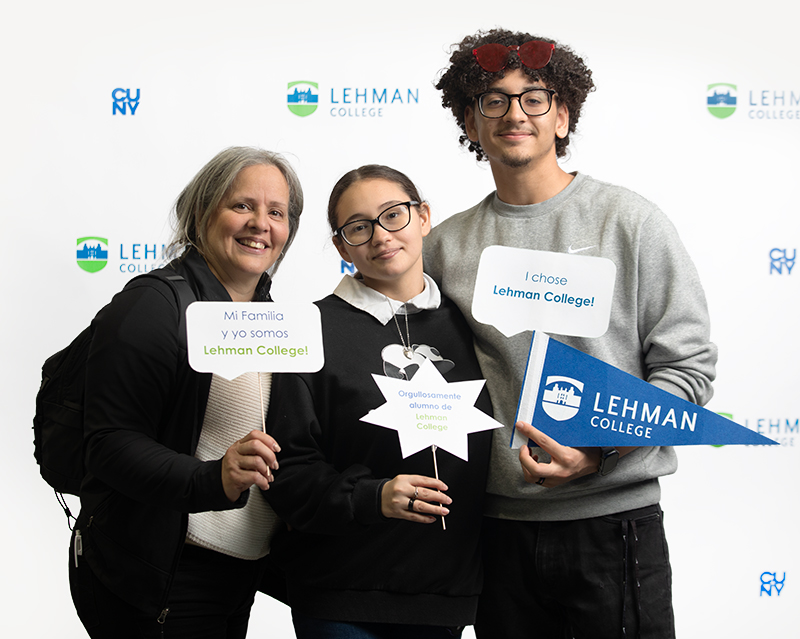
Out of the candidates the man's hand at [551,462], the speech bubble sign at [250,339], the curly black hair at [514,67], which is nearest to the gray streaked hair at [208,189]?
the speech bubble sign at [250,339]

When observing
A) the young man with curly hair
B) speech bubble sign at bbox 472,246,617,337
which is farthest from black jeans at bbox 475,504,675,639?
speech bubble sign at bbox 472,246,617,337

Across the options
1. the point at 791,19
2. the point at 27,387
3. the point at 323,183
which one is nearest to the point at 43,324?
the point at 27,387

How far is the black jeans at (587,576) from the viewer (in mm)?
1247

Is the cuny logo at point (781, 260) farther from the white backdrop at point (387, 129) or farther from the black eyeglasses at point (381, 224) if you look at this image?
the black eyeglasses at point (381, 224)

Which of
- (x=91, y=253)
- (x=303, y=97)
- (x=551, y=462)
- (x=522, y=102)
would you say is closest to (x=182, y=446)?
(x=551, y=462)

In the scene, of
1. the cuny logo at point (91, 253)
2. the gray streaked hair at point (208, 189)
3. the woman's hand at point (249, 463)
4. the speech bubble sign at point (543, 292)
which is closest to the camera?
the woman's hand at point (249, 463)

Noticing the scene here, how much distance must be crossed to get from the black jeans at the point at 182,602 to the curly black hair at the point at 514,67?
104 centimetres

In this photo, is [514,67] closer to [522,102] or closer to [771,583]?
[522,102]

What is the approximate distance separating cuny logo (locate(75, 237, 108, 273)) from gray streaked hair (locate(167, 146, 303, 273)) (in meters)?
1.29

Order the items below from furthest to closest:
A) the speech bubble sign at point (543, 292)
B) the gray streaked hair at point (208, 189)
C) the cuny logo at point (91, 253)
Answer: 1. the cuny logo at point (91, 253)
2. the gray streaked hair at point (208, 189)
3. the speech bubble sign at point (543, 292)

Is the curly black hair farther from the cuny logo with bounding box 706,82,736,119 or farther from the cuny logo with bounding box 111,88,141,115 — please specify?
the cuny logo with bounding box 111,88,141,115

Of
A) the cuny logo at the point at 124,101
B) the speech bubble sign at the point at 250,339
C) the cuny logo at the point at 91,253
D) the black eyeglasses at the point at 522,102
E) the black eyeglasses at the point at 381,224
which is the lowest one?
the speech bubble sign at the point at 250,339

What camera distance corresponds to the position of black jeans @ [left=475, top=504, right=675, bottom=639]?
1.25m

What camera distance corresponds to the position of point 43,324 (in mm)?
2482
